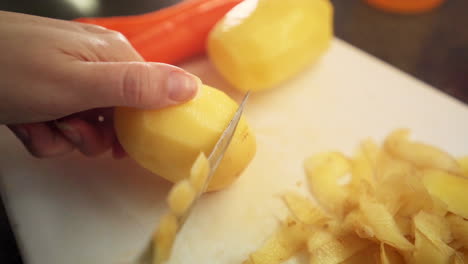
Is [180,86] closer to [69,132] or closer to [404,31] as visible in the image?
[69,132]

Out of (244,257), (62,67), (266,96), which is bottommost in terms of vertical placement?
(244,257)

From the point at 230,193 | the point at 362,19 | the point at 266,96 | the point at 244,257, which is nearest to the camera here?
the point at 244,257

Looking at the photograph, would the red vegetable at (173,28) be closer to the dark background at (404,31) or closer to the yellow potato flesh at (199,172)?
the dark background at (404,31)

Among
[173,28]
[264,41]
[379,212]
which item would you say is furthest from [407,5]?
[379,212]

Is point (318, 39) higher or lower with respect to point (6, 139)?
higher

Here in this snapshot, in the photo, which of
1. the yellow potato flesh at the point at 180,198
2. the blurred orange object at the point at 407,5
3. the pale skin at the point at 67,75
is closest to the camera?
the yellow potato flesh at the point at 180,198

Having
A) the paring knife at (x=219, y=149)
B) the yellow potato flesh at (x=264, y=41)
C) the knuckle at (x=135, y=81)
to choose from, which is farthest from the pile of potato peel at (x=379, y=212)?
the knuckle at (x=135, y=81)

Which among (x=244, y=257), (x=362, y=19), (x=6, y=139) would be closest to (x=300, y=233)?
(x=244, y=257)

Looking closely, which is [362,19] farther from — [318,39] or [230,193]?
[230,193]
